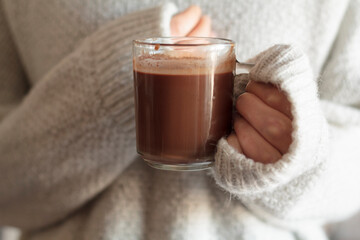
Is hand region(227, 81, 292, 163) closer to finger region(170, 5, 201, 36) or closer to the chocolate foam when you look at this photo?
the chocolate foam

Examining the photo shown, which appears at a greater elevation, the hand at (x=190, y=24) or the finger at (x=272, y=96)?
the hand at (x=190, y=24)

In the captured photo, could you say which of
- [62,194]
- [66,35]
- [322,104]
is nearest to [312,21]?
[322,104]

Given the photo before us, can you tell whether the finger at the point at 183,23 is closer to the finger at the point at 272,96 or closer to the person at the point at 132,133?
the person at the point at 132,133

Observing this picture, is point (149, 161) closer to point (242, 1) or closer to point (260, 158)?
point (260, 158)

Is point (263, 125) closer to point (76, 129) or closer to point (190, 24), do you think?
point (190, 24)

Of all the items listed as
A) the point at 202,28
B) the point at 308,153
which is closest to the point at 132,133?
the point at 202,28

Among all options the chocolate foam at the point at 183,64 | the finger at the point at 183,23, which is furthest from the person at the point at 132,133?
the chocolate foam at the point at 183,64
